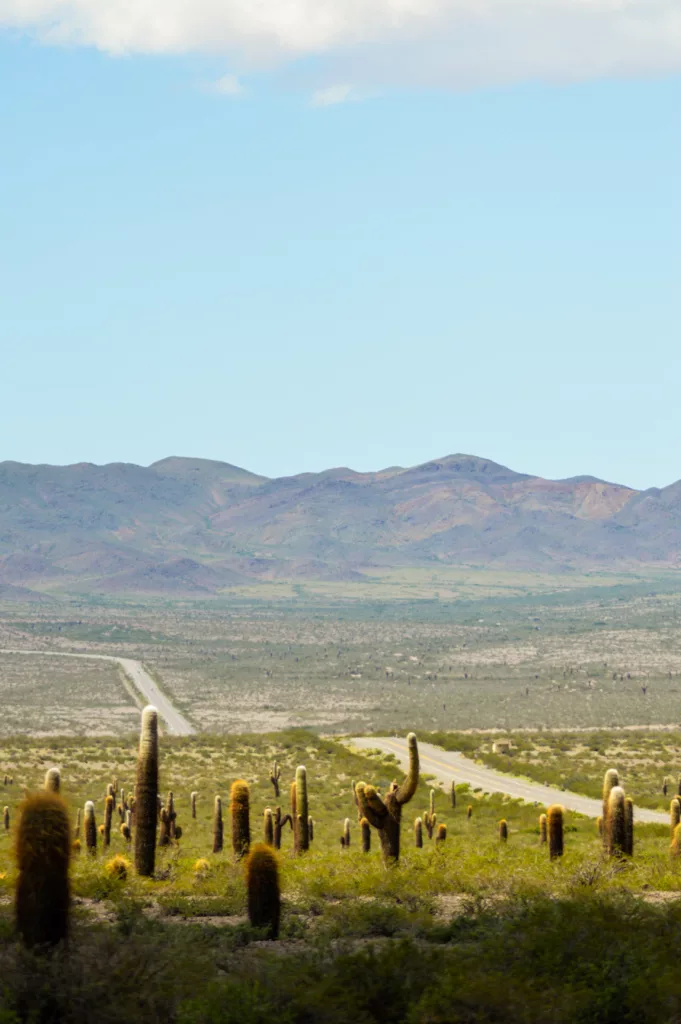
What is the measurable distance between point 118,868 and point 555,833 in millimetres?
8453

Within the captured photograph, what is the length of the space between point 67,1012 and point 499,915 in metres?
6.88

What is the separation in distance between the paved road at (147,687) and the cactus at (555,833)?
5901 centimetres

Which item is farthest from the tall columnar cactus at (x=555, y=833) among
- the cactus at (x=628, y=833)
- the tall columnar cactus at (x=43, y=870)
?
the tall columnar cactus at (x=43, y=870)

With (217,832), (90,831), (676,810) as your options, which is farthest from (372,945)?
(217,832)

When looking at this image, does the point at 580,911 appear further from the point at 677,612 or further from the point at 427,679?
the point at 677,612

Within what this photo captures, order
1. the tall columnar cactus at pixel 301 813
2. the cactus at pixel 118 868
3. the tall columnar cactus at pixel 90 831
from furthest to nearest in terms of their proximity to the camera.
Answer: the tall columnar cactus at pixel 90 831 → the tall columnar cactus at pixel 301 813 → the cactus at pixel 118 868

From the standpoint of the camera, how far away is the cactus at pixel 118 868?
1903cm

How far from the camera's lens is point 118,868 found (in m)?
19.6

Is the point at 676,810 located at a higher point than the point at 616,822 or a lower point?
lower

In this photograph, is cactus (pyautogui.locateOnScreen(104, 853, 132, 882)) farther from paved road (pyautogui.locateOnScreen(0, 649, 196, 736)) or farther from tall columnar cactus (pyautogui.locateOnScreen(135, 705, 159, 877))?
paved road (pyautogui.locateOnScreen(0, 649, 196, 736))

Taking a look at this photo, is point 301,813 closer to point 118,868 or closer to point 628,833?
point 118,868

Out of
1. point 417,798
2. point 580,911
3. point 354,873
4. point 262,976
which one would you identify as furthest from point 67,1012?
point 417,798

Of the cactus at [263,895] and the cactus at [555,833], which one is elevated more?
the cactus at [263,895]

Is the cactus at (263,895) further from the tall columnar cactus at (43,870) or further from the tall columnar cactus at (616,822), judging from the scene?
the tall columnar cactus at (616,822)
